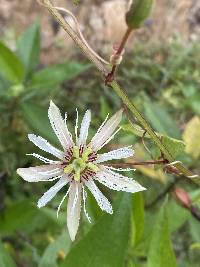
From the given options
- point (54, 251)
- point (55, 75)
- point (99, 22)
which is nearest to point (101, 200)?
point (54, 251)

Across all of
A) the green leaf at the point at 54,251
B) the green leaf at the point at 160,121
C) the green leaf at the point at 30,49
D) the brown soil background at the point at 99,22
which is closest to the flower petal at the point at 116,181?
the green leaf at the point at 54,251

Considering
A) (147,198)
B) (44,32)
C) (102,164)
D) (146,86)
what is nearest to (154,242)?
(102,164)

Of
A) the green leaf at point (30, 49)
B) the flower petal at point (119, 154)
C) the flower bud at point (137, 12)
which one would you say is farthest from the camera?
the green leaf at point (30, 49)

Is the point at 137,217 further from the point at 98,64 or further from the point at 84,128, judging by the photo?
the point at 98,64

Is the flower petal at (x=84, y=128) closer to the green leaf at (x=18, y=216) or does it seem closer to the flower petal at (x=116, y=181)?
the flower petal at (x=116, y=181)

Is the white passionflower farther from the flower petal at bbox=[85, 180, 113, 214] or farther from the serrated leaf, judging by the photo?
the serrated leaf

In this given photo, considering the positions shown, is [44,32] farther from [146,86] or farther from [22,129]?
[22,129]

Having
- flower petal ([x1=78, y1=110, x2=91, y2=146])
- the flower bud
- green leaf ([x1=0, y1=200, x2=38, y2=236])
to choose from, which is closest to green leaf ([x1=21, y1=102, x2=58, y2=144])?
green leaf ([x1=0, y1=200, x2=38, y2=236])
